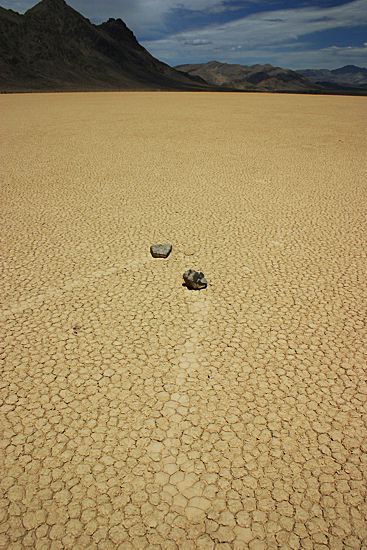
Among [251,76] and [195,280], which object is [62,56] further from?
[251,76]

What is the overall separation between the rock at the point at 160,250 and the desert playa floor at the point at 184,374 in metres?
0.09

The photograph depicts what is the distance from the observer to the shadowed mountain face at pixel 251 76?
13462cm

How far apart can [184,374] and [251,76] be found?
6617 inches

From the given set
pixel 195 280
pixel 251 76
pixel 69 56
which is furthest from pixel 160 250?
pixel 251 76

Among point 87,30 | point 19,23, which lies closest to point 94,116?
point 19,23

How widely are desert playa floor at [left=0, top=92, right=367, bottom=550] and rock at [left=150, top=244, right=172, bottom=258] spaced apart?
9 cm

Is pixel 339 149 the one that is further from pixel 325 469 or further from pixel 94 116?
pixel 94 116

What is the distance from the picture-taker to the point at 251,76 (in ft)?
477

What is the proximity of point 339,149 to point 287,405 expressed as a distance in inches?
402

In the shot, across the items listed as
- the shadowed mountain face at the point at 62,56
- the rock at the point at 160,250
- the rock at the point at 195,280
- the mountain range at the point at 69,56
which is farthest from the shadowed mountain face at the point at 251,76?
the rock at the point at 195,280

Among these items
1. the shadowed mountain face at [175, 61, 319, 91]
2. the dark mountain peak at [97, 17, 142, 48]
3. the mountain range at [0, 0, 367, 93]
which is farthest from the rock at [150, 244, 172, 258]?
the shadowed mountain face at [175, 61, 319, 91]

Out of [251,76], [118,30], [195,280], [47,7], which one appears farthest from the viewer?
[251,76]

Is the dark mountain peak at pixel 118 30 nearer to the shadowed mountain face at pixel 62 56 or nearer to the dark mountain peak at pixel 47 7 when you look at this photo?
the shadowed mountain face at pixel 62 56

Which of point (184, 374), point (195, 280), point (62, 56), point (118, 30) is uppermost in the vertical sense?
point (118, 30)
